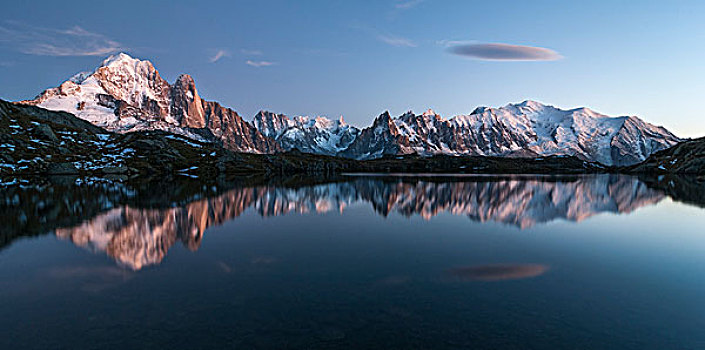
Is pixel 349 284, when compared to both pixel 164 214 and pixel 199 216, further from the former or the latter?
pixel 164 214

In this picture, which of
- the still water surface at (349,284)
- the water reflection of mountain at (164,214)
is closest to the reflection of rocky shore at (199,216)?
the water reflection of mountain at (164,214)

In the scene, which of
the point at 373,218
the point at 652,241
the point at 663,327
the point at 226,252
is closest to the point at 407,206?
the point at 373,218

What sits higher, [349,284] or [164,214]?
[164,214]

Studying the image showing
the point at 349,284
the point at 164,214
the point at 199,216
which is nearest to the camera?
the point at 349,284

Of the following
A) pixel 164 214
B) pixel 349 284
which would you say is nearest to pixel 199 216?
pixel 164 214

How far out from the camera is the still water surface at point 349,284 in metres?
14.5

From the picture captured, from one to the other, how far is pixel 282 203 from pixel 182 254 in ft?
118

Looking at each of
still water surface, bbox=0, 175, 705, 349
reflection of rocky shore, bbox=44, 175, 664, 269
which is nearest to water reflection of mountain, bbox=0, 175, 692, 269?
reflection of rocky shore, bbox=44, 175, 664, 269

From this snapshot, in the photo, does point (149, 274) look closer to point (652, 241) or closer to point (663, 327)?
point (663, 327)

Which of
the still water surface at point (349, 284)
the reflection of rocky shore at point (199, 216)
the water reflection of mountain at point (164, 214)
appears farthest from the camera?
the water reflection of mountain at point (164, 214)

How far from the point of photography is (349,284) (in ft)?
67.6

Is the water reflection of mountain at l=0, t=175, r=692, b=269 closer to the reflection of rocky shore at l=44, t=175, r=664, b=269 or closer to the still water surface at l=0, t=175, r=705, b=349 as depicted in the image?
the reflection of rocky shore at l=44, t=175, r=664, b=269

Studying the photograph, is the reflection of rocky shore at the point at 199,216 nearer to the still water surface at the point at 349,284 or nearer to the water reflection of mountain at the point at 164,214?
the water reflection of mountain at the point at 164,214

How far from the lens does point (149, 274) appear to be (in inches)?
890
